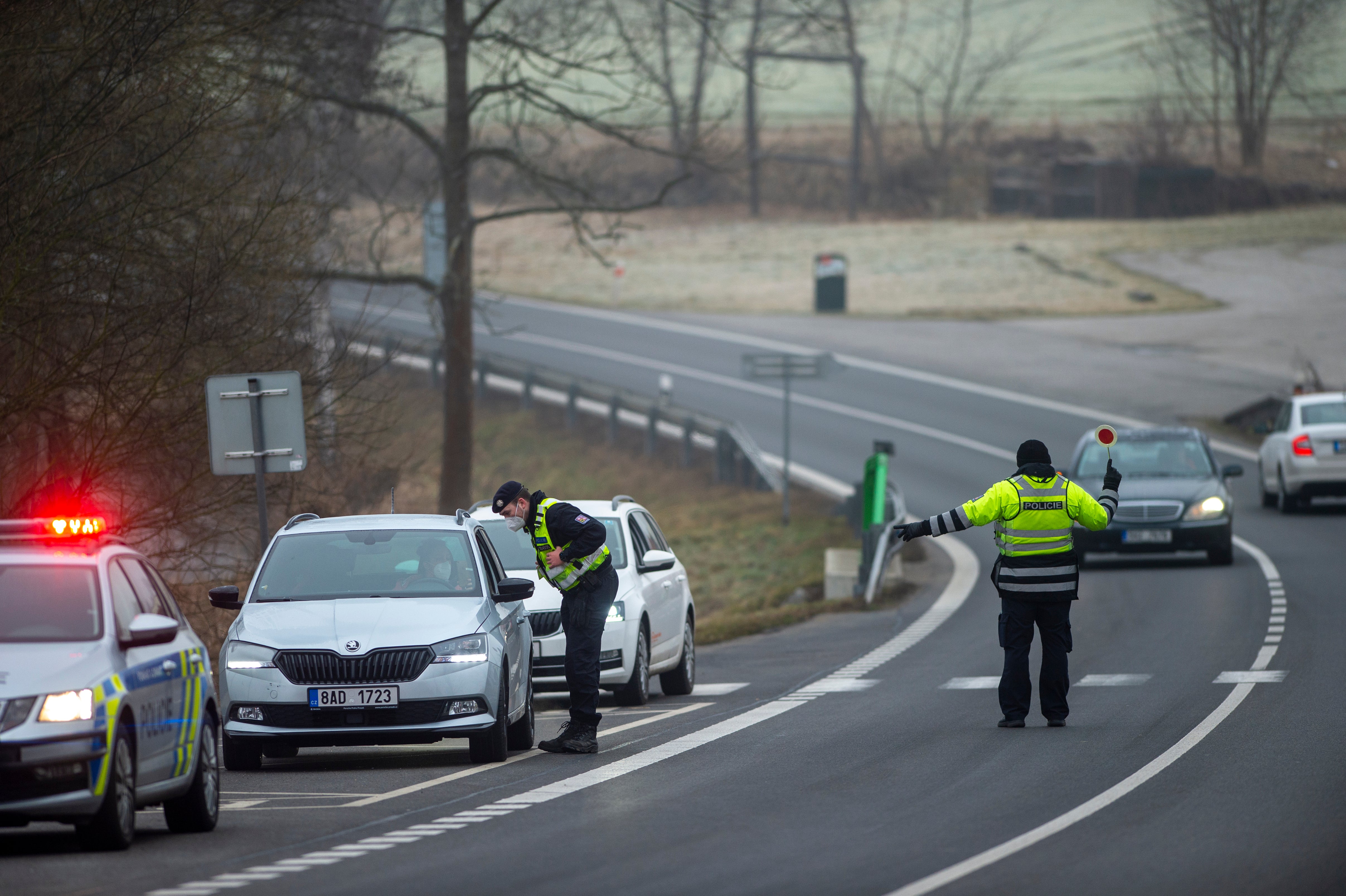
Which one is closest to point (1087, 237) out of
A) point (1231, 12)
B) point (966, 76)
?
point (1231, 12)

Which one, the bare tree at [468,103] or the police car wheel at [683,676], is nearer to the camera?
the police car wheel at [683,676]

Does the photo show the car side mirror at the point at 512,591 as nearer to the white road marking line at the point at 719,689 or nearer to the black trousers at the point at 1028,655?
the black trousers at the point at 1028,655

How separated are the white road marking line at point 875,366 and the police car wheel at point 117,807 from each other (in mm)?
26080

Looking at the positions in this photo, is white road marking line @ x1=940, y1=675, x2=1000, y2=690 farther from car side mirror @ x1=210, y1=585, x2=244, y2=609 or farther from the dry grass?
car side mirror @ x1=210, y1=585, x2=244, y2=609

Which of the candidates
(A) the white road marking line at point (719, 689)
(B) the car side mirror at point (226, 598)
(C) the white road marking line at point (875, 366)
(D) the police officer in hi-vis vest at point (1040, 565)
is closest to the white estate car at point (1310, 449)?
(C) the white road marking line at point (875, 366)

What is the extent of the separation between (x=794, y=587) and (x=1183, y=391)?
70.0 ft

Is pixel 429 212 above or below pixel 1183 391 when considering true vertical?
above

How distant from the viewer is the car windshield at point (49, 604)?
8898mm

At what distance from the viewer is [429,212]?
28.0m

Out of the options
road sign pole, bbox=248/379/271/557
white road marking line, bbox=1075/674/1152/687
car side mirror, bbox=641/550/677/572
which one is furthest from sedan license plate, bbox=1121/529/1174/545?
road sign pole, bbox=248/379/271/557

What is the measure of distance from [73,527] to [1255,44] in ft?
257

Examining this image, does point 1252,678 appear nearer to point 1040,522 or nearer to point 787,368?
point 1040,522

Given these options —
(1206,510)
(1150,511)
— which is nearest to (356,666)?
(1150,511)

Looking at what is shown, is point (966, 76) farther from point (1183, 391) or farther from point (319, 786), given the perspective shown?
point (319, 786)
